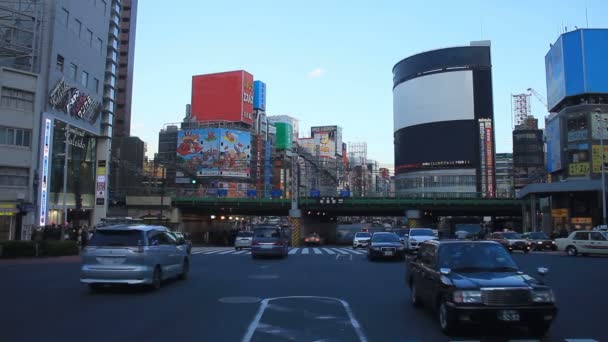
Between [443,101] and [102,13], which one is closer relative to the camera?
[102,13]

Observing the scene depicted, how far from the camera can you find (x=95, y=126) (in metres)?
52.5

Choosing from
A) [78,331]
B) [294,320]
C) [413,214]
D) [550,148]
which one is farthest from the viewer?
[550,148]

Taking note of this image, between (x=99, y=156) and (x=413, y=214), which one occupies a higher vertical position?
(x=99, y=156)

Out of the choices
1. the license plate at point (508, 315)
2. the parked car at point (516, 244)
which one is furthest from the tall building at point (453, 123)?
the license plate at point (508, 315)

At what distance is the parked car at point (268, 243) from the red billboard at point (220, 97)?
269ft

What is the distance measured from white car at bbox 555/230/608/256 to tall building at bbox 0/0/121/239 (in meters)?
34.1

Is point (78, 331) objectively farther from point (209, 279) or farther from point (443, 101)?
point (443, 101)

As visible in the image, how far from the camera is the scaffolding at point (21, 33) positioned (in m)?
42.8

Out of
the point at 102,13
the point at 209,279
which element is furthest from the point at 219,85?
the point at 209,279

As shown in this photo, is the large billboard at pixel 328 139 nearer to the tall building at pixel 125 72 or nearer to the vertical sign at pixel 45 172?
the tall building at pixel 125 72

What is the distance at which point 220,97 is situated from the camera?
110 m

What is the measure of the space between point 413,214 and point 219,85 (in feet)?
182

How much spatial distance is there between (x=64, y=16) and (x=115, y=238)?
39216mm

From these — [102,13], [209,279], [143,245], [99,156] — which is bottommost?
[209,279]
